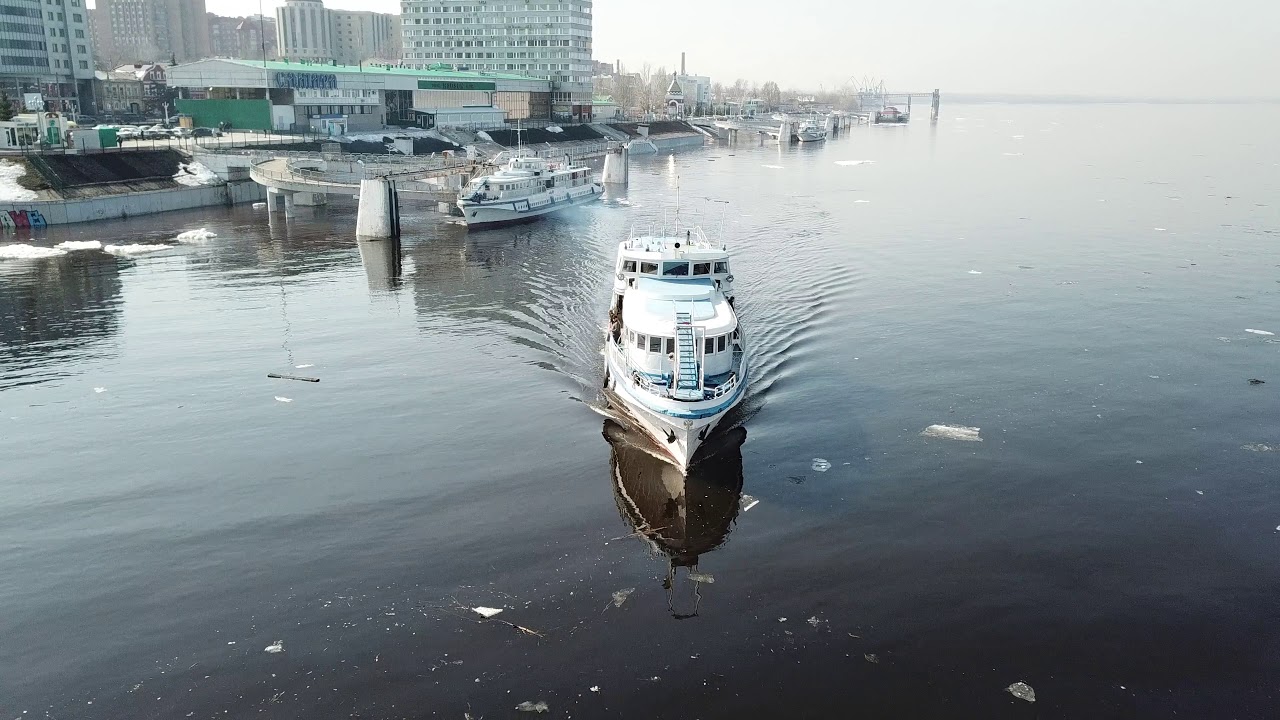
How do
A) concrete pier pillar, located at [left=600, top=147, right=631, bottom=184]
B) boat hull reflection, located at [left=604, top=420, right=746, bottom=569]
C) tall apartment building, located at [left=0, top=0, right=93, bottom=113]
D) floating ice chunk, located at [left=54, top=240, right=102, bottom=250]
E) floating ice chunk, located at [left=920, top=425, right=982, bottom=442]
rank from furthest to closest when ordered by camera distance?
tall apartment building, located at [left=0, top=0, right=93, bottom=113], concrete pier pillar, located at [left=600, top=147, right=631, bottom=184], floating ice chunk, located at [left=54, top=240, right=102, bottom=250], floating ice chunk, located at [left=920, top=425, right=982, bottom=442], boat hull reflection, located at [left=604, top=420, right=746, bottom=569]

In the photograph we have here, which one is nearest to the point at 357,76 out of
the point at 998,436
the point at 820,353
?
the point at 820,353

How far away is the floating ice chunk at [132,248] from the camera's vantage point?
62625 millimetres

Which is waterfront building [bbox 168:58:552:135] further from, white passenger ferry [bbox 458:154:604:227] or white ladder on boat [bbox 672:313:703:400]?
white ladder on boat [bbox 672:313:703:400]

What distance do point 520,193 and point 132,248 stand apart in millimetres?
30340

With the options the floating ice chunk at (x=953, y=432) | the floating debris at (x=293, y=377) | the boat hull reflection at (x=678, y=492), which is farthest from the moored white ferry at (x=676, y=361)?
the floating debris at (x=293, y=377)

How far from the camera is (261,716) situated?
706 inches

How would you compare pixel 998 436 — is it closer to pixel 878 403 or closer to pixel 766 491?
pixel 878 403

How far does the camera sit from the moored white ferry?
93.0ft

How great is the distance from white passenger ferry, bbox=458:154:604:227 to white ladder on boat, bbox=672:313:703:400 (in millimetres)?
48344

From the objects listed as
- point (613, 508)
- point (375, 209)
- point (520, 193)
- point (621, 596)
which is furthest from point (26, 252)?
point (621, 596)

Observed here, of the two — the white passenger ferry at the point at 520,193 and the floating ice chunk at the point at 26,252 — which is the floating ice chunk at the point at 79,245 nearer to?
the floating ice chunk at the point at 26,252

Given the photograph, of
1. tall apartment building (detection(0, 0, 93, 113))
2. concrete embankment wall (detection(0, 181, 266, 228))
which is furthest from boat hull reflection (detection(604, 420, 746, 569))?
tall apartment building (detection(0, 0, 93, 113))

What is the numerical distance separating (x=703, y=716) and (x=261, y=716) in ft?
28.7

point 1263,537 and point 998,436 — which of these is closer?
point 1263,537
